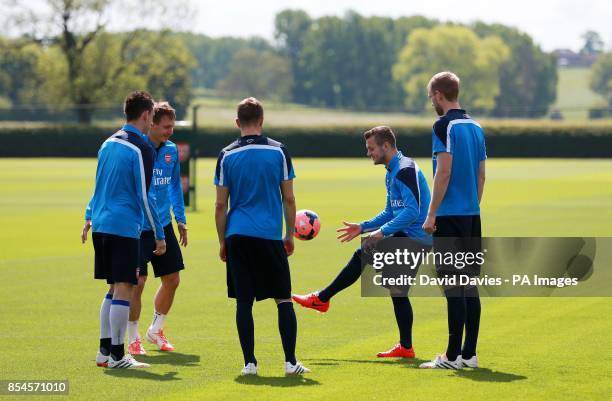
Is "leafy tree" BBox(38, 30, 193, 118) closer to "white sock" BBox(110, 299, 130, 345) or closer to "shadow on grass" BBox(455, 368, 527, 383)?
"white sock" BBox(110, 299, 130, 345)

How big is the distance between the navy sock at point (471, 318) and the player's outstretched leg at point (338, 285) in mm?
1153

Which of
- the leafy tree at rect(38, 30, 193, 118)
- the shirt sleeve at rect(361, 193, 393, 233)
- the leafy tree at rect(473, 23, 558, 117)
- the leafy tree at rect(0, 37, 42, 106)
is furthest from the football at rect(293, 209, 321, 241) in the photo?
the leafy tree at rect(473, 23, 558, 117)

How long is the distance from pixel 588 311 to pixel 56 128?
201ft

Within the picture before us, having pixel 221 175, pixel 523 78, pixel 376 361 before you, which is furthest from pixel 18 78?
pixel 221 175

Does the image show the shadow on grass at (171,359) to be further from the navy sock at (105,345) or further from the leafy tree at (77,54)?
the leafy tree at (77,54)

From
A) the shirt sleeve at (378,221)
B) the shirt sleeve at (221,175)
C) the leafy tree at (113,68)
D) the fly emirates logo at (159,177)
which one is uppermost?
the shirt sleeve at (221,175)

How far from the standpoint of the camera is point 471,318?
830cm

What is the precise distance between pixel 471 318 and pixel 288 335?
135 centimetres

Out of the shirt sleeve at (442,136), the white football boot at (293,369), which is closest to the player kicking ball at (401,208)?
the shirt sleeve at (442,136)

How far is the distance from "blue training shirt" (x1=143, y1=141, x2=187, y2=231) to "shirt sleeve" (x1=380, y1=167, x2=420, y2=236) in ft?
5.96

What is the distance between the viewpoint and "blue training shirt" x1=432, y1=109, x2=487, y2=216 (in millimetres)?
8156

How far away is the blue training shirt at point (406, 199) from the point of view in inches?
340

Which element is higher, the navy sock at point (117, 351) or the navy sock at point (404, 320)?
the navy sock at point (404, 320)

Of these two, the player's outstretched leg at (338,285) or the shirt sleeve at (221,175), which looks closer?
the shirt sleeve at (221,175)
